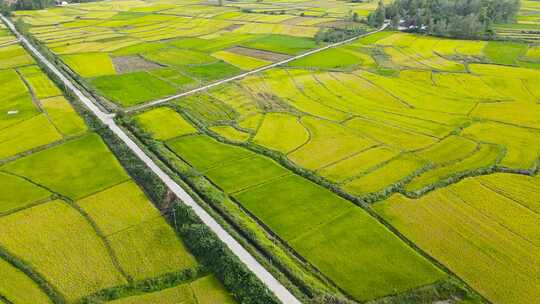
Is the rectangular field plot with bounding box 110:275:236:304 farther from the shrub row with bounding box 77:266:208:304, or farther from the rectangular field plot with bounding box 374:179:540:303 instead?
the rectangular field plot with bounding box 374:179:540:303

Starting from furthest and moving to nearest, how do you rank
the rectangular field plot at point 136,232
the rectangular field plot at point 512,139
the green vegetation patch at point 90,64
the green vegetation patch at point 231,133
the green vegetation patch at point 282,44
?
the green vegetation patch at point 282,44, the green vegetation patch at point 90,64, the green vegetation patch at point 231,133, the rectangular field plot at point 512,139, the rectangular field plot at point 136,232

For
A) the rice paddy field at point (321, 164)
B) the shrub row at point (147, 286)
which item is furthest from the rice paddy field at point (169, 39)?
the shrub row at point (147, 286)

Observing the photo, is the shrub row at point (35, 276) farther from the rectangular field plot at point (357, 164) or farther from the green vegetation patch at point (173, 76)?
the green vegetation patch at point (173, 76)

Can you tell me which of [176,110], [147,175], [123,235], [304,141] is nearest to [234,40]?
[176,110]

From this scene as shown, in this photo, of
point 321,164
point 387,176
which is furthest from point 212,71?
point 387,176

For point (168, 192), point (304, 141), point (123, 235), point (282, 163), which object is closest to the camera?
point (123, 235)

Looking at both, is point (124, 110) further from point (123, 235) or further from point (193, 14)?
point (193, 14)
